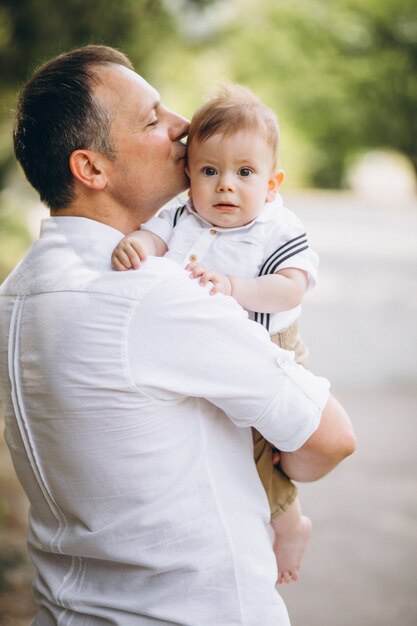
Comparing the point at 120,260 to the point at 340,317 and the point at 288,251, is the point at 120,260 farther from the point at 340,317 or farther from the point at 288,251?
the point at 340,317

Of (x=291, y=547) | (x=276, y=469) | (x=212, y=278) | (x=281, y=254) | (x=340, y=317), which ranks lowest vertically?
(x=291, y=547)

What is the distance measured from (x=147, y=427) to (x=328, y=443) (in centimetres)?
42

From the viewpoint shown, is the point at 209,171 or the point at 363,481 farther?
the point at 363,481

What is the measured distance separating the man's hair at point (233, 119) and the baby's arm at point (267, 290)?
0.37 m

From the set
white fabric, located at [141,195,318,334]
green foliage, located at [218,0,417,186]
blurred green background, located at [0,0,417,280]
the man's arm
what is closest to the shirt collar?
white fabric, located at [141,195,318,334]

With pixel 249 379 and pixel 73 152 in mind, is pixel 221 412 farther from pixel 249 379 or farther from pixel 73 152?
pixel 73 152

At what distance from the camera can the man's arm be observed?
5.85 feet

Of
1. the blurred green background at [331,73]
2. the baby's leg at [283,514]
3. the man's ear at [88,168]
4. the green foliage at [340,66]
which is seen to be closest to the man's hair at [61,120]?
the man's ear at [88,168]

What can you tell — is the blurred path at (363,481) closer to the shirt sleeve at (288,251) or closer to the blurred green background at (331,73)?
the shirt sleeve at (288,251)

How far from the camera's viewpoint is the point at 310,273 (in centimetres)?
198

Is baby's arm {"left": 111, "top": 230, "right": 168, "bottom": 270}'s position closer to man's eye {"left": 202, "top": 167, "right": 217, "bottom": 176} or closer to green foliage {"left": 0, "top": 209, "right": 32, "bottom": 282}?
man's eye {"left": 202, "top": 167, "right": 217, "bottom": 176}

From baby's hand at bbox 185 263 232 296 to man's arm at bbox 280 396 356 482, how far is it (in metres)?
0.35

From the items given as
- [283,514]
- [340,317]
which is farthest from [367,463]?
[340,317]

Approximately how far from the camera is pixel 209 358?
5.38 ft
